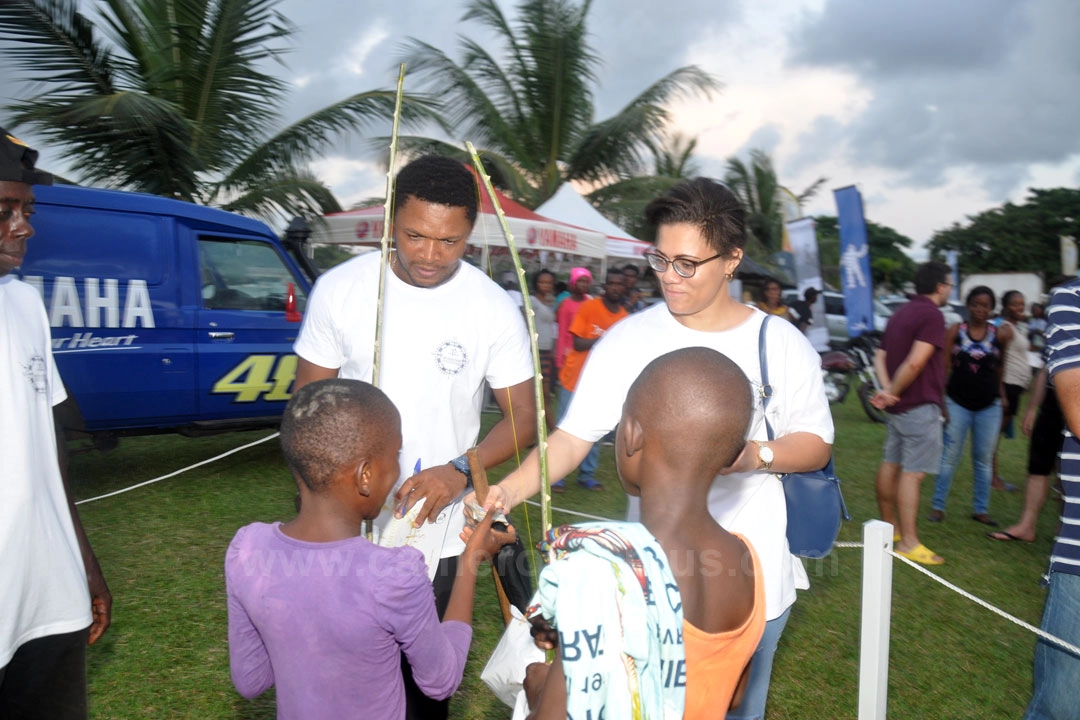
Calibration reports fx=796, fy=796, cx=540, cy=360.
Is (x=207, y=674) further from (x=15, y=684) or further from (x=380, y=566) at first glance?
(x=380, y=566)

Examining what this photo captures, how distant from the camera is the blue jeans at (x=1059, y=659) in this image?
6.77 feet

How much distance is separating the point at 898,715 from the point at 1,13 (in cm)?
1105

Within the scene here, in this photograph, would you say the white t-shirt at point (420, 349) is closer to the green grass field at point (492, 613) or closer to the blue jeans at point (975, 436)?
the green grass field at point (492, 613)

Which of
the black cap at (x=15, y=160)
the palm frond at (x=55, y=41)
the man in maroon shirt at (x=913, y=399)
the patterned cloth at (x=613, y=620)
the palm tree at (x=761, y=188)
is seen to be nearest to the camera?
the patterned cloth at (x=613, y=620)

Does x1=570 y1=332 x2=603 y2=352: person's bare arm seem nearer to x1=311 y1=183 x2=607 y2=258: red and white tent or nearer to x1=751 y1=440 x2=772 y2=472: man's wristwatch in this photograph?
x1=311 y1=183 x2=607 y2=258: red and white tent

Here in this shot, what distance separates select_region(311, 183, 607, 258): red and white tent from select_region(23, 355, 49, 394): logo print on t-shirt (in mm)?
8125

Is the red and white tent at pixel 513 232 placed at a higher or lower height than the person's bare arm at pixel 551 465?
higher

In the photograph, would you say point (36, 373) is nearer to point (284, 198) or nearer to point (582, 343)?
point (582, 343)

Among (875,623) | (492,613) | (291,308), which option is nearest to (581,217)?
(291,308)

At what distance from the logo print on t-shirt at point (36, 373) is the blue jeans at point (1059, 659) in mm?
2563

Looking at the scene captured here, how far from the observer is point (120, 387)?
19.3ft

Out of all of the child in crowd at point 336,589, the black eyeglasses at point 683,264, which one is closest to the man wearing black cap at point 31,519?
the child in crowd at point 336,589

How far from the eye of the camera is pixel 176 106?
10062 mm

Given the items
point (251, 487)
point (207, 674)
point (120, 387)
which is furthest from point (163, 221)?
Result: point (207, 674)
